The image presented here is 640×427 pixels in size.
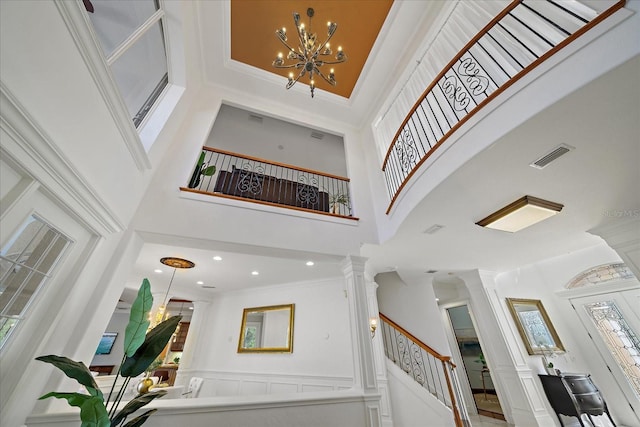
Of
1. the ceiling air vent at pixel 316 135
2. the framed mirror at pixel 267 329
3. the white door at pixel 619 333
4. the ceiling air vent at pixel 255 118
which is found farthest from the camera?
the ceiling air vent at pixel 316 135

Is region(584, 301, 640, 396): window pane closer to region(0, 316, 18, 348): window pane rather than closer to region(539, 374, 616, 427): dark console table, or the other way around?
region(539, 374, 616, 427): dark console table

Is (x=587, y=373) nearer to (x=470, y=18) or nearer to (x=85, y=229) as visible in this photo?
(x=470, y=18)

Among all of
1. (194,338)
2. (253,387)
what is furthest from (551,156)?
(194,338)

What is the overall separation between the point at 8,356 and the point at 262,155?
5.67 m

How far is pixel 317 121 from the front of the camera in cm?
568

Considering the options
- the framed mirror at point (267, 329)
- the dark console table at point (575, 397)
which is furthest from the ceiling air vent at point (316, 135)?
the dark console table at point (575, 397)

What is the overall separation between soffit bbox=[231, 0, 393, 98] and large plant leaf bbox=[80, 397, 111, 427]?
5.34 meters

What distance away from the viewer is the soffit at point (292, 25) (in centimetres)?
410

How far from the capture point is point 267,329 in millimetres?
5527

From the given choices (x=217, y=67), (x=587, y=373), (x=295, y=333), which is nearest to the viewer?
(x=587, y=373)

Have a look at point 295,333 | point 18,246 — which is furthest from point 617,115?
point 295,333

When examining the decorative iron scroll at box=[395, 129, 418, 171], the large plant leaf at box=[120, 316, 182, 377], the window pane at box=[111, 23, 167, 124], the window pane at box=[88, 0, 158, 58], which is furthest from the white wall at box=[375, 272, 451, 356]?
the window pane at box=[88, 0, 158, 58]

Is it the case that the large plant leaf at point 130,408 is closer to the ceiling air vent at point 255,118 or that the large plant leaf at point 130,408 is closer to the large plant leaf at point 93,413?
the large plant leaf at point 93,413

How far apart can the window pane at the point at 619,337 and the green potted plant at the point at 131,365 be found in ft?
22.1
